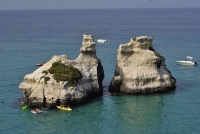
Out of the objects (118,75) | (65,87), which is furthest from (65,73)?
(118,75)

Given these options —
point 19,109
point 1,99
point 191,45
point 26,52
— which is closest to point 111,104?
point 19,109

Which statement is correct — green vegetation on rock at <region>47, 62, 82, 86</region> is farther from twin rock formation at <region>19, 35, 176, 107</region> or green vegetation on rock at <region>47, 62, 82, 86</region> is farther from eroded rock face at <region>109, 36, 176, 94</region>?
eroded rock face at <region>109, 36, 176, 94</region>

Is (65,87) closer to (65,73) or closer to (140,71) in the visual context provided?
(65,73)

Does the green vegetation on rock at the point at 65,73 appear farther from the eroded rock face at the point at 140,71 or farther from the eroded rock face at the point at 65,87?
the eroded rock face at the point at 140,71

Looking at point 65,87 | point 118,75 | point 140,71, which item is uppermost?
point 140,71

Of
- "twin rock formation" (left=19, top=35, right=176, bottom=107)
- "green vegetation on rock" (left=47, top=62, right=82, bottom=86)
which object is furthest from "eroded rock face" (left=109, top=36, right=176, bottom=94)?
"green vegetation on rock" (left=47, top=62, right=82, bottom=86)

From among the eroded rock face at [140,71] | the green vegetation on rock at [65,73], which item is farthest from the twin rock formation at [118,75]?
the green vegetation on rock at [65,73]
